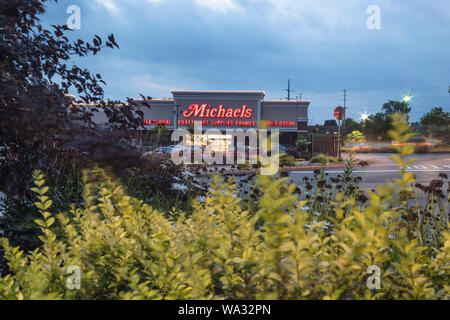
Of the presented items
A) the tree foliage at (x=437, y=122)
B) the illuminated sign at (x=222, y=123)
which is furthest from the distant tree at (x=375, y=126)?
the illuminated sign at (x=222, y=123)

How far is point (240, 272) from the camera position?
1.54 meters

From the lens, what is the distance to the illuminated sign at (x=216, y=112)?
3253cm

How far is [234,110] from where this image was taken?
107 ft

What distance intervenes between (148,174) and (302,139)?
28.5 m

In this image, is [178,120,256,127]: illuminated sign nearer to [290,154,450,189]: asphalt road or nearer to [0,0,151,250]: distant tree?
[290,154,450,189]: asphalt road

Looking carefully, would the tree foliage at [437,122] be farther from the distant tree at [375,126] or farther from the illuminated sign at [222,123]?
the illuminated sign at [222,123]

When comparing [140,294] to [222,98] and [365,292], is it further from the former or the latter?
[222,98]

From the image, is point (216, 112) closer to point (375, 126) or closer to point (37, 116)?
point (37, 116)

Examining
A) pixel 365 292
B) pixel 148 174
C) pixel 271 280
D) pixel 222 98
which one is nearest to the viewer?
pixel 365 292

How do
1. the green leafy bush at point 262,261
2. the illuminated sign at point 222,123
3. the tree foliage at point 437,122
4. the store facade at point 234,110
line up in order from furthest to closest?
the tree foliage at point 437,122
the illuminated sign at point 222,123
the store facade at point 234,110
the green leafy bush at point 262,261

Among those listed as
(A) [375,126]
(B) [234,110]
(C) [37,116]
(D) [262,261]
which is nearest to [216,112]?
(B) [234,110]

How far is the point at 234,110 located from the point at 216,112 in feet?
6.51

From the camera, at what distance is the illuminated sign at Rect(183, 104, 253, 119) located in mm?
32531
